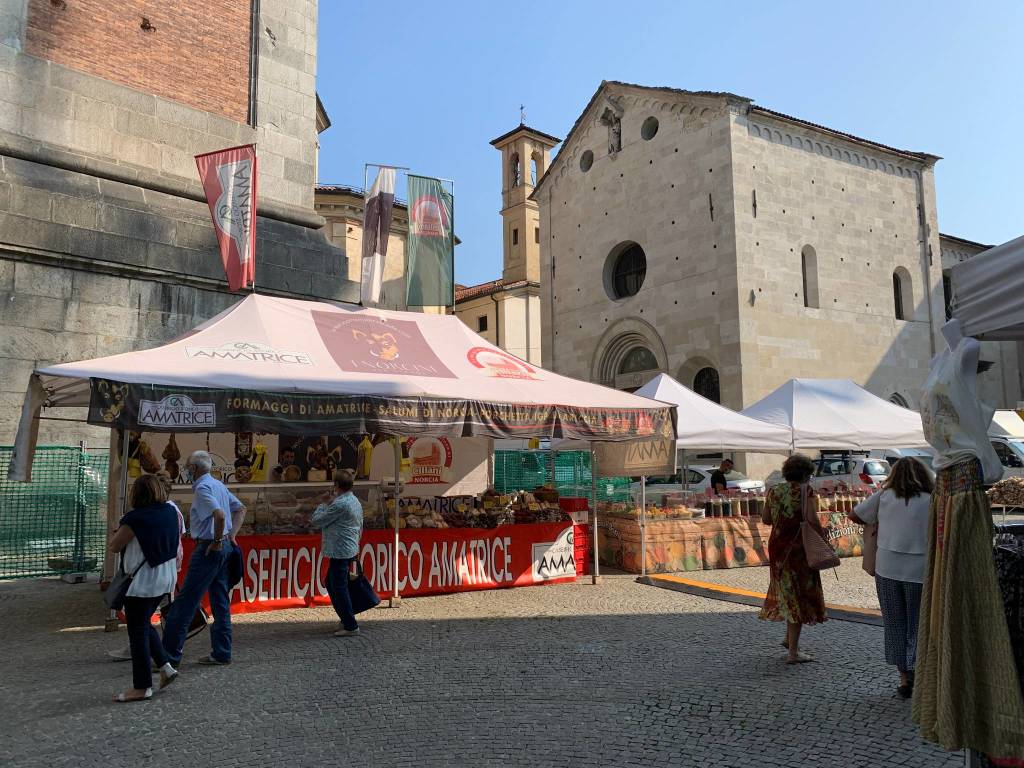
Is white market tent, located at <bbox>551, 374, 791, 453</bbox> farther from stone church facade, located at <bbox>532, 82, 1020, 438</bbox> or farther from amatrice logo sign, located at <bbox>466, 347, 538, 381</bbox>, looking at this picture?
stone church facade, located at <bbox>532, 82, 1020, 438</bbox>

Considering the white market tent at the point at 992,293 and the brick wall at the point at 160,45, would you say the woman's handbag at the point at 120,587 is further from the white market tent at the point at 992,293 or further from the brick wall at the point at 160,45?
the brick wall at the point at 160,45

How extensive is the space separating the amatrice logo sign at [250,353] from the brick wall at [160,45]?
7417mm

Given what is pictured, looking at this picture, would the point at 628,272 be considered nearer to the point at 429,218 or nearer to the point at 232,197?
the point at 429,218

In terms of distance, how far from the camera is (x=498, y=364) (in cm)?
1060

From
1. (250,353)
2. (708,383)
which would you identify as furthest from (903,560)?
(708,383)

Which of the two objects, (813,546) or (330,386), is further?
(330,386)

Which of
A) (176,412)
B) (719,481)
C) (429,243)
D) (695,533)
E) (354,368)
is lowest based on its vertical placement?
(695,533)

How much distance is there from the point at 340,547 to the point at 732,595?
4938 mm

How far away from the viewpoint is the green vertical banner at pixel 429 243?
38.7ft

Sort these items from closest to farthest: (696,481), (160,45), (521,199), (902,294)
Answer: (160,45) < (696,481) < (902,294) < (521,199)

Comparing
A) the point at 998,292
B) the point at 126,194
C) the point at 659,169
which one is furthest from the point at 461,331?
the point at 659,169

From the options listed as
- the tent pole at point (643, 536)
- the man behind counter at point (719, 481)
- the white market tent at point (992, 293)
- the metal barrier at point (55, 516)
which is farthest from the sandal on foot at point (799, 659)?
the metal barrier at point (55, 516)

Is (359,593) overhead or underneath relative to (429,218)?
underneath

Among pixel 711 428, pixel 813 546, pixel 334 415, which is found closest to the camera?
pixel 813 546
